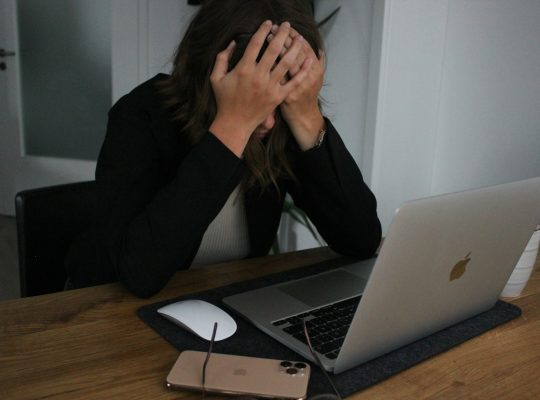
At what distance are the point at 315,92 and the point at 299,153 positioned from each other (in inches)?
5.4

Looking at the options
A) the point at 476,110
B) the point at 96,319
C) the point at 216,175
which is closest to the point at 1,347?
the point at 96,319

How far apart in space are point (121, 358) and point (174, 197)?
281 millimetres

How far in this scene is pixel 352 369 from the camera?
2.09ft

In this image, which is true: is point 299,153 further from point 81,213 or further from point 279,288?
point 81,213

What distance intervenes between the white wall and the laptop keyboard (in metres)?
1.02

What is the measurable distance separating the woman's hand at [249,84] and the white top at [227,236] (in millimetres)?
287

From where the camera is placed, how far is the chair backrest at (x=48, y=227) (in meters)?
1.06

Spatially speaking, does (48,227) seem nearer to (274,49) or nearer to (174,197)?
(174,197)

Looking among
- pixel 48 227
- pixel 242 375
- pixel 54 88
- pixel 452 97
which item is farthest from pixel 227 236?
pixel 54 88

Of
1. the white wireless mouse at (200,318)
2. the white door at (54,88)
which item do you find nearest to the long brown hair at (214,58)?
the white wireless mouse at (200,318)

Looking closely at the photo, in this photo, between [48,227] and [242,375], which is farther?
[48,227]

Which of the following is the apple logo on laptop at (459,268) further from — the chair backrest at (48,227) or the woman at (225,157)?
the chair backrest at (48,227)

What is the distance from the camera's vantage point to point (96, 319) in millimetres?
760

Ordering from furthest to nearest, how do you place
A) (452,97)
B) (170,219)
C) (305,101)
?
(452,97) → (305,101) → (170,219)
